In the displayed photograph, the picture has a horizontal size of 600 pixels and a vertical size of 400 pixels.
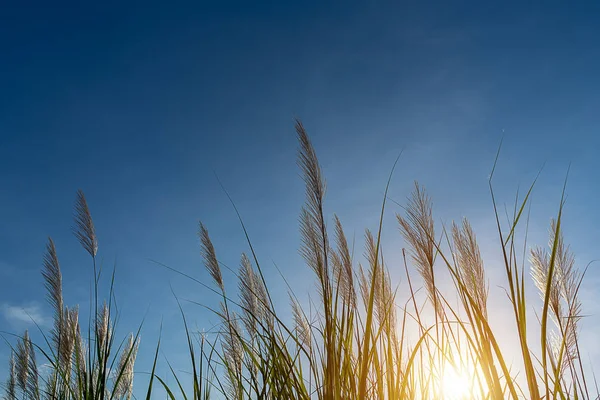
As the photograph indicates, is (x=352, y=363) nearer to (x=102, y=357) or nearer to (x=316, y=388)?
(x=316, y=388)

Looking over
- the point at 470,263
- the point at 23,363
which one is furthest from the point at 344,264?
the point at 23,363

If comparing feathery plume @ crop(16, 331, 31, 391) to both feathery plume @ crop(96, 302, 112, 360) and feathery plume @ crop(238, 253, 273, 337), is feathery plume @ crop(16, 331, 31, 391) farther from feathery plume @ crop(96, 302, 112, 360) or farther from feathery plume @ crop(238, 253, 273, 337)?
feathery plume @ crop(238, 253, 273, 337)

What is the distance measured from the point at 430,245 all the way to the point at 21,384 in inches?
165

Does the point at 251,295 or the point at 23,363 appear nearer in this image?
the point at 251,295

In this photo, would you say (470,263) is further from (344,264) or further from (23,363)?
(23,363)

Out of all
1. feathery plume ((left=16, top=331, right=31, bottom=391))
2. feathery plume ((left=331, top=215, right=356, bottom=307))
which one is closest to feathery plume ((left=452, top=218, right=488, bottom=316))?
feathery plume ((left=331, top=215, right=356, bottom=307))

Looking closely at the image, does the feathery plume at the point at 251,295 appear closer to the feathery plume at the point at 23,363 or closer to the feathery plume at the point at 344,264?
the feathery plume at the point at 344,264

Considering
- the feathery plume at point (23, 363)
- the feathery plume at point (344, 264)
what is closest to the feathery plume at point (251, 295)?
the feathery plume at point (344, 264)

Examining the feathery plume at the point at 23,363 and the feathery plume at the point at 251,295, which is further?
the feathery plume at the point at 23,363

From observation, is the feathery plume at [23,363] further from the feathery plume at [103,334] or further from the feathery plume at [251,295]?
the feathery plume at [251,295]

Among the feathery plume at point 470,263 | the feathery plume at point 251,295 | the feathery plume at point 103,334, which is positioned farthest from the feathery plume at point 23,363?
the feathery plume at point 470,263

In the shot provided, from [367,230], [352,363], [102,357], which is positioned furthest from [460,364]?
[102,357]

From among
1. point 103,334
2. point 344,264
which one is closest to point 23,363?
point 103,334

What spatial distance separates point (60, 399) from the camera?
8.33ft
